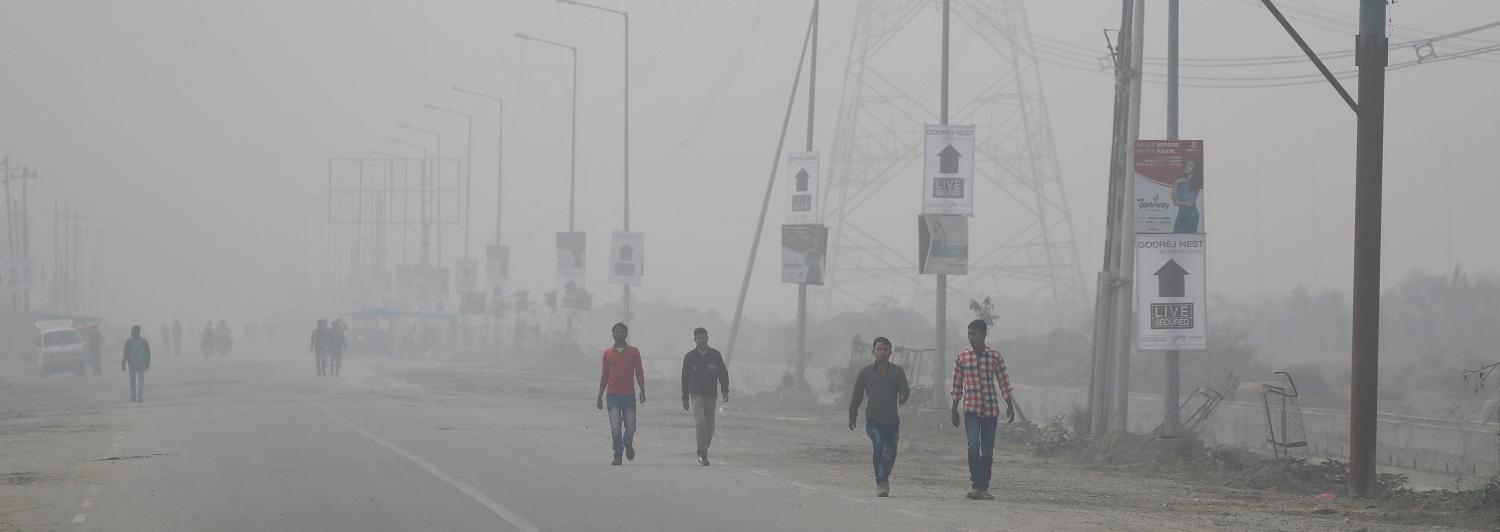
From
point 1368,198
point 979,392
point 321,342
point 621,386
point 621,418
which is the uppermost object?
point 1368,198

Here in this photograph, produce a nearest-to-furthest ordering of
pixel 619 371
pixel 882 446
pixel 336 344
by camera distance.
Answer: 1. pixel 882 446
2. pixel 619 371
3. pixel 336 344

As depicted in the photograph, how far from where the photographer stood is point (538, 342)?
77.2 metres

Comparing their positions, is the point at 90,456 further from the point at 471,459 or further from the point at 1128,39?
the point at 1128,39

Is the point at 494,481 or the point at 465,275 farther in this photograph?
the point at 465,275

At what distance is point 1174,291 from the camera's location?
19969 millimetres

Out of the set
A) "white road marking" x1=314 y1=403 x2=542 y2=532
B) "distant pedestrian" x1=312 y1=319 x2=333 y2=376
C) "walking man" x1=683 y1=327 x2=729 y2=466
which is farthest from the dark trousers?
"walking man" x1=683 y1=327 x2=729 y2=466

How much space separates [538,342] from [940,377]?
50278 millimetres

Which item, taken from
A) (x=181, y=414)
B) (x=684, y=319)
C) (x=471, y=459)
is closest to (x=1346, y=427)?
(x=471, y=459)

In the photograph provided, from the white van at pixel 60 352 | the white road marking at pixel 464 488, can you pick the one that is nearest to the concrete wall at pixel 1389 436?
the white road marking at pixel 464 488

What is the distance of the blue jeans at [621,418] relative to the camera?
1897 cm

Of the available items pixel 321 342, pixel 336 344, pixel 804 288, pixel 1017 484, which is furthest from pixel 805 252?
pixel 336 344

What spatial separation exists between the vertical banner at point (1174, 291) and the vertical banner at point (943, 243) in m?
8.69

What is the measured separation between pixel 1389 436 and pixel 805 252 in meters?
13.9

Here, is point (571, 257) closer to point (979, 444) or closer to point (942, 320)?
point (942, 320)
